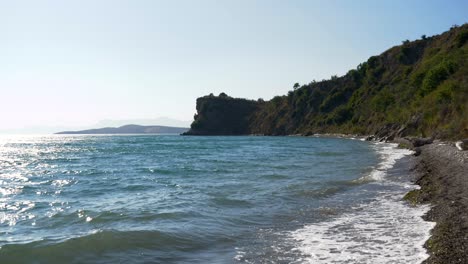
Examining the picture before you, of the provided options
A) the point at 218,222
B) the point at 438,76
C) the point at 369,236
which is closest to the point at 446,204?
the point at 369,236

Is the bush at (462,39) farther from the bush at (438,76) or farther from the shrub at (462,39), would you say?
the bush at (438,76)

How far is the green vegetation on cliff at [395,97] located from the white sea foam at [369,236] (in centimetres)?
2538

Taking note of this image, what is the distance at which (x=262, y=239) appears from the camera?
11430 millimetres

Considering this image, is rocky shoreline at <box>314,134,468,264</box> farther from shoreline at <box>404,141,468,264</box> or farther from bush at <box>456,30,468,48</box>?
bush at <box>456,30,468,48</box>

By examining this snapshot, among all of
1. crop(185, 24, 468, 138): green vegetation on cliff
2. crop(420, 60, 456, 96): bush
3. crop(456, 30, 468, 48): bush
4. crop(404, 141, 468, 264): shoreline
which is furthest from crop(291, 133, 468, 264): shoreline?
crop(456, 30, 468, 48): bush

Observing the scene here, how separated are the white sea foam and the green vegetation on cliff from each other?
25385 millimetres

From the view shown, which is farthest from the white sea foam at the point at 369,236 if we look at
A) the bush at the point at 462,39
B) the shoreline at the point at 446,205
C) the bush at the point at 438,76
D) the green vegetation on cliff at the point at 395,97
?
the bush at the point at 462,39

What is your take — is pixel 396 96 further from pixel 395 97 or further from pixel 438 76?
pixel 438 76

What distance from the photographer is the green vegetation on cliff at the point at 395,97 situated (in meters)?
53.6

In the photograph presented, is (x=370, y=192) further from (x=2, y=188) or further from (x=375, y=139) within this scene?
(x=375, y=139)

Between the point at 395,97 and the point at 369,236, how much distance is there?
101m

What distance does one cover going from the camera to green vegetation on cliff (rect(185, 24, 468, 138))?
53616 millimetres

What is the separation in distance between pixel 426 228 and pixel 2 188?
22836 mm

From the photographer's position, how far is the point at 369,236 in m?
10.8
